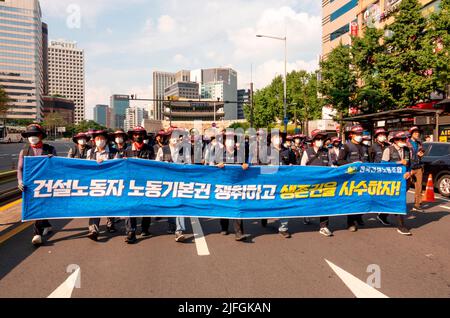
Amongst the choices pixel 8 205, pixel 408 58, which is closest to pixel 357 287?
pixel 8 205

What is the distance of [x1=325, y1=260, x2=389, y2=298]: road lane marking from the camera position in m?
3.64

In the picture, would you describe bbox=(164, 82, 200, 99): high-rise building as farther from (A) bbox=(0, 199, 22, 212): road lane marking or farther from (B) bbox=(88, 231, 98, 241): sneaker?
(B) bbox=(88, 231, 98, 241): sneaker

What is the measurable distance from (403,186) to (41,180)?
7011 millimetres

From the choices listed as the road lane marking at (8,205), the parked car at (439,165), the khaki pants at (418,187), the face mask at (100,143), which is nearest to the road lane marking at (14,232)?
the road lane marking at (8,205)

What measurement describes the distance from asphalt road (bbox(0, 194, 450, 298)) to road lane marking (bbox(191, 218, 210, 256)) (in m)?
0.02

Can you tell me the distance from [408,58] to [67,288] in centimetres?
2115

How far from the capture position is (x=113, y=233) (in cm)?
621

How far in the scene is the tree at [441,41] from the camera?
16.9 m

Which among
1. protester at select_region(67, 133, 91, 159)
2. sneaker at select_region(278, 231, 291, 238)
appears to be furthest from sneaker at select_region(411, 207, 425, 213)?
protester at select_region(67, 133, 91, 159)

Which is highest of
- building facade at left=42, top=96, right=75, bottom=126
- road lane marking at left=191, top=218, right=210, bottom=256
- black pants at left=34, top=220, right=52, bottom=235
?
building facade at left=42, top=96, right=75, bottom=126

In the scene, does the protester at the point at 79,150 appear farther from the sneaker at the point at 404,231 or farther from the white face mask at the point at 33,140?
the sneaker at the point at 404,231

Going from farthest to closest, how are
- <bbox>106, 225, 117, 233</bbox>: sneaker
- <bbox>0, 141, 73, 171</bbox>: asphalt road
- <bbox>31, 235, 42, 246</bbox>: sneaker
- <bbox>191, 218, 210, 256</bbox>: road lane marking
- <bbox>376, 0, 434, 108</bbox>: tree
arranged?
<bbox>0, 141, 73, 171</bbox>: asphalt road
<bbox>376, 0, 434, 108</bbox>: tree
<bbox>106, 225, 117, 233</bbox>: sneaker
<bbox>31, 235, 42, 246</bbox>: sneaker
<bbox>191, 218, 210, 256</bbox>: road lane marking

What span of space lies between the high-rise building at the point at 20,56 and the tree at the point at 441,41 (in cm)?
15086

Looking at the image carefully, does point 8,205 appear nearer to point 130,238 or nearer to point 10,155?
point 130,238
